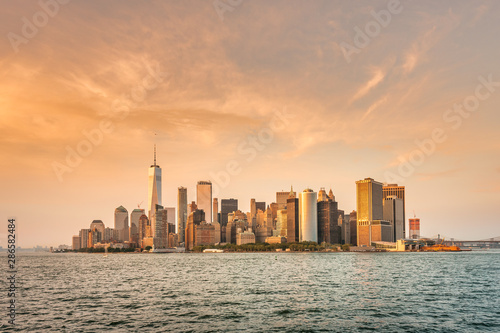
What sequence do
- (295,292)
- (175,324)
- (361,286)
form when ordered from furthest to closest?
(361,286) < (295,292) < (175,324)

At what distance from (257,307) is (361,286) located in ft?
136

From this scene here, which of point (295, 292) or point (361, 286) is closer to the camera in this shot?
point (295, 292)

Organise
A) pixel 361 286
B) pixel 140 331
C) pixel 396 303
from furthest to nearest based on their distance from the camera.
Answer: pixel 361 286, pixel 396 303, pixel 140 331

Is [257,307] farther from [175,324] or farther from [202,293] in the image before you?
[202,293]

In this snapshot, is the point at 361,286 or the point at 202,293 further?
the point at 361,286

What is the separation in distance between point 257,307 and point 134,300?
24.7 m

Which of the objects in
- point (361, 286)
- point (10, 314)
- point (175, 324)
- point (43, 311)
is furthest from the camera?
point (361, 286)

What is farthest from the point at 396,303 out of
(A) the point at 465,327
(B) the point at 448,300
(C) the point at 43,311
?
Result: (C) the point at 43,311

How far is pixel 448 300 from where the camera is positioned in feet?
268

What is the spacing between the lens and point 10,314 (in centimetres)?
6606

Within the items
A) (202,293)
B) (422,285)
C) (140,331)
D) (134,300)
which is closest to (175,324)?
(140,331)

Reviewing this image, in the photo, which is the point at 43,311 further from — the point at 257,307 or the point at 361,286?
the point at 361,286

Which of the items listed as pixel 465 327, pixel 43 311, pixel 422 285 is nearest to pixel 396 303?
pixel 465 327

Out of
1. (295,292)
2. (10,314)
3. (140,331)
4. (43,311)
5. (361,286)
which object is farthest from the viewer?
(361,286)
